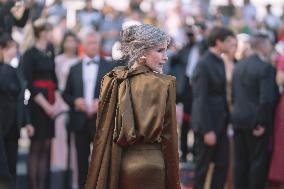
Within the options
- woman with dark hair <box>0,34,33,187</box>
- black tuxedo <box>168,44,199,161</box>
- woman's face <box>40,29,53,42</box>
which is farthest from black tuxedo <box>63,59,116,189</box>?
black tuxedo <box>168,44,199,161</box>

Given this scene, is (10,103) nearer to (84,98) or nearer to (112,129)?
(84,98)

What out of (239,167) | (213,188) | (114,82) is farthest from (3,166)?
(239,167)

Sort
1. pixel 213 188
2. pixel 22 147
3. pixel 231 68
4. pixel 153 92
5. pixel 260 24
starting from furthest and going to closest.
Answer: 1. pixel 260 24
2. pixel 22 147
3. pixel 231 68
4. pixel 213 188
5. pixel 153 92

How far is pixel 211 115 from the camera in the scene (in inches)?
398

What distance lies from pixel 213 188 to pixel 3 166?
10.1ft

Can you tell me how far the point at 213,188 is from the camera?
10242 mm

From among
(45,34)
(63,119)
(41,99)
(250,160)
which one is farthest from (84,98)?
(250,160)

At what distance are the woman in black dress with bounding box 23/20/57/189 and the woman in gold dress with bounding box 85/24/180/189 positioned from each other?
419cm

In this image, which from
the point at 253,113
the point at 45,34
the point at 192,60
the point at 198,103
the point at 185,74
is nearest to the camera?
the point at 198,103

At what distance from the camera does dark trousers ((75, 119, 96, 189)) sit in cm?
1041

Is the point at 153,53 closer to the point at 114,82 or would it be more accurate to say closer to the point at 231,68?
the point at 114,82

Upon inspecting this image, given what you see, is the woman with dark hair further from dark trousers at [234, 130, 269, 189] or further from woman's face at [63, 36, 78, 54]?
Answer: dark trousers at [234, 130, 269, 189]

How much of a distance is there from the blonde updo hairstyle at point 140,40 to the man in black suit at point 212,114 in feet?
12.5

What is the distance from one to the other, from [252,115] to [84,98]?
6.55 feet
